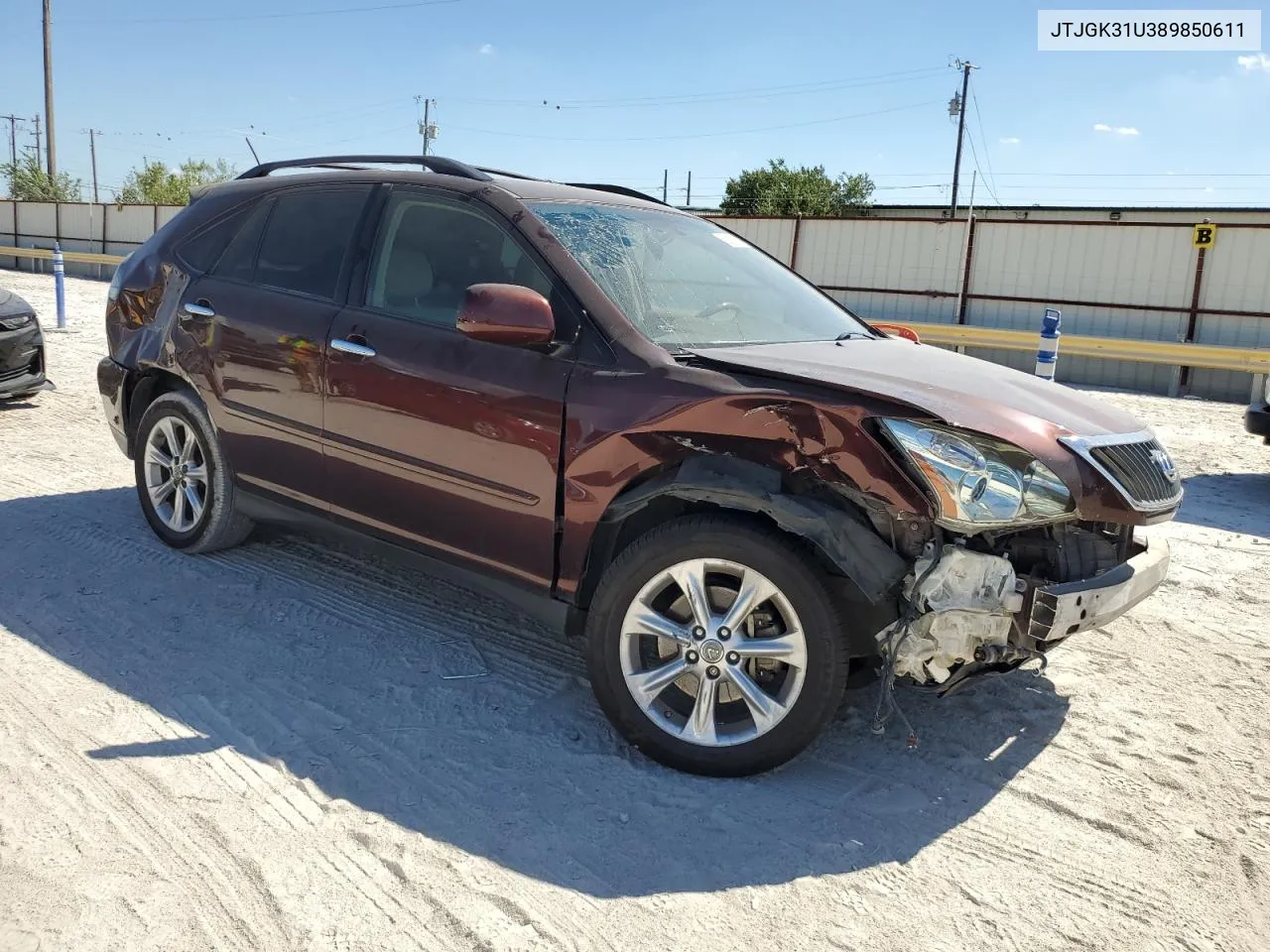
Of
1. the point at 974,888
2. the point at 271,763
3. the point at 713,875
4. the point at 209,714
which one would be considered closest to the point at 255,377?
the point at 209,714

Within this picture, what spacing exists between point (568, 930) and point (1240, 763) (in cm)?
231

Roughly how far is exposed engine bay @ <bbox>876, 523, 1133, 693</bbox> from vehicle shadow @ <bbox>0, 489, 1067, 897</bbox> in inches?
17.7

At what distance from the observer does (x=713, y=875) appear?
2611 millimetres

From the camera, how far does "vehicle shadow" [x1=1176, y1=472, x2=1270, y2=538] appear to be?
21.0ft

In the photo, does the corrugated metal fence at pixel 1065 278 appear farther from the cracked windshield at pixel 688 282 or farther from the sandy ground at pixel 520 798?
the sandy ground at pixel 520 798

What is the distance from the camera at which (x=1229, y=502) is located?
705 centimetres

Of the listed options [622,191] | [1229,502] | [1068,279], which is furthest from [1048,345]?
[1068,279]

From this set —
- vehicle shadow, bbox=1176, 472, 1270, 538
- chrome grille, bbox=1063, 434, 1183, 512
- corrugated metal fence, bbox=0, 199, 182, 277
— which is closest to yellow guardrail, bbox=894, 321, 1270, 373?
vehicle shadow, bbox=1176, 472, 1270, 538

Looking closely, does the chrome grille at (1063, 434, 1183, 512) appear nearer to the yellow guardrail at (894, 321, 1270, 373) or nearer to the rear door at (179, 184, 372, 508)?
the rear door at (179, 184, 372, 508)

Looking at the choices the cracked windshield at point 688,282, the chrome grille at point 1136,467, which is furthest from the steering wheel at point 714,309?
the chrome grille at point 1136,467

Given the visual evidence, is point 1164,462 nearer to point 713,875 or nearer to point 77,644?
point 713,875

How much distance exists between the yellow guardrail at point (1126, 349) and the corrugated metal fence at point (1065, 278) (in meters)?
0.46

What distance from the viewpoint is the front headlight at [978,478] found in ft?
9.08

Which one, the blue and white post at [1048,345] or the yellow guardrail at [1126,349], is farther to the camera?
the yellow guardrail at [1126,349]
